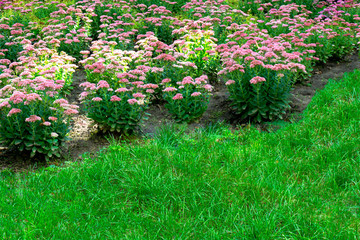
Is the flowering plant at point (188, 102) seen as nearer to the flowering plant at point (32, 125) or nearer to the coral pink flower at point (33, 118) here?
the flowering plant at point (32, 125)

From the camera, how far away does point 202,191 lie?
13.2ft

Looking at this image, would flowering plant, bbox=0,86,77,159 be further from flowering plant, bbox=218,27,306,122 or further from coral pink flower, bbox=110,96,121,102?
flowering plant, bbox=218,27,306,122

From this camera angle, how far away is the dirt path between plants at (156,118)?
5.24 meters

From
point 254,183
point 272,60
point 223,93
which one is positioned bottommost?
point 223,93

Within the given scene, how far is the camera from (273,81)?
6.11 meters

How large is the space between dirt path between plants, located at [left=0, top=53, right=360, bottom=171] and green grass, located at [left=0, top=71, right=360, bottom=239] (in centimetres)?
41

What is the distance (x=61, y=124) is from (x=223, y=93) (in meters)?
3.48

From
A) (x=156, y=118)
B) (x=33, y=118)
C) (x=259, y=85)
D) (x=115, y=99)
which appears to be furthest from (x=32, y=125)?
(x=259, y=85)

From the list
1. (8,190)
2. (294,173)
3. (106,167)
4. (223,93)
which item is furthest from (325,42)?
(8,190)

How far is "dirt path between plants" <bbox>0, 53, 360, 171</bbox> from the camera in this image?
5.24 meters

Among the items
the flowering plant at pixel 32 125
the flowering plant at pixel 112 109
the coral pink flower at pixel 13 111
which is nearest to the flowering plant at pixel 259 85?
the flowering plant at pixel 112 109

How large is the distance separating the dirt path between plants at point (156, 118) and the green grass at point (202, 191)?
0.41 m

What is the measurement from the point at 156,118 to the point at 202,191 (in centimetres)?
272

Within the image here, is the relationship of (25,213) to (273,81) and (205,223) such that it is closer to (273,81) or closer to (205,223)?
(205,223)
